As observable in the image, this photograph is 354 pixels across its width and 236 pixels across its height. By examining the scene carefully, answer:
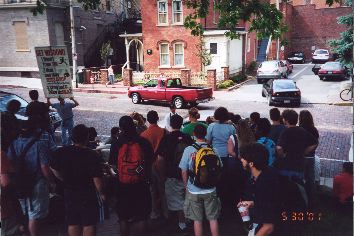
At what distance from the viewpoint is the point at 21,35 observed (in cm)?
2370

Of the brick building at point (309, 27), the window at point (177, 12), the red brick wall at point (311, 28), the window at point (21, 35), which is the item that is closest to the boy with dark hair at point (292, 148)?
the window at point (21, 35)

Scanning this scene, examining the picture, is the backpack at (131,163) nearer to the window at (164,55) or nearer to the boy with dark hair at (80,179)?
the boy with dark hair at (80,179)

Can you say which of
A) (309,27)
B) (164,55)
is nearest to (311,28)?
(309,27)

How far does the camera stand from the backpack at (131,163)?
4910 millimetres

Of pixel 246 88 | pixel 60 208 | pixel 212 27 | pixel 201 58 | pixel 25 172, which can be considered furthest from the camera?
pixel 212 27

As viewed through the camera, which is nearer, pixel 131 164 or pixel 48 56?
pixel 131 164

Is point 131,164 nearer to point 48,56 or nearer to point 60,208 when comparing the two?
point 60,208

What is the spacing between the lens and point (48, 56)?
295 inches

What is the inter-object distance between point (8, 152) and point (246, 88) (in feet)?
69.1

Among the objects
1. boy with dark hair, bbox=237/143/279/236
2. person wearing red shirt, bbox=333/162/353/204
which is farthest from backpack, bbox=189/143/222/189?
person wearing red shirt, bbox=333/162/353/204

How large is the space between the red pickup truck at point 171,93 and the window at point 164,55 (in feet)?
31.4

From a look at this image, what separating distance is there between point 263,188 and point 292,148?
1.59m

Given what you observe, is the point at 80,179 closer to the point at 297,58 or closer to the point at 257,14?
the point at 257,14

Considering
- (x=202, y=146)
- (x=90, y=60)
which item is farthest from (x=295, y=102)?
(x=90, y=60)
